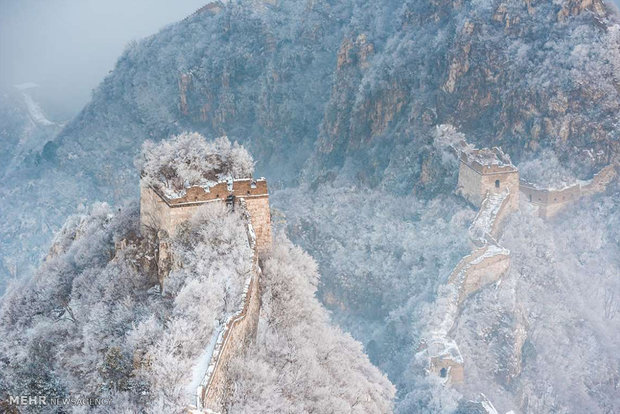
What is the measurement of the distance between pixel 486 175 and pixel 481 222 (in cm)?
327

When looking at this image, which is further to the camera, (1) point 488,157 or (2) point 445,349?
(1) point 488,157

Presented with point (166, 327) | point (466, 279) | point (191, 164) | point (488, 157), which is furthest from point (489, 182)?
point (166, 327)

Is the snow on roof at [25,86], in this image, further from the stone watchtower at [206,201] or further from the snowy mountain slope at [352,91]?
the stone watchtower at [206,201]

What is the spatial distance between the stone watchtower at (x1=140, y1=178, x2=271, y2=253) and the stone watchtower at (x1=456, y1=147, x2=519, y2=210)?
21.4m

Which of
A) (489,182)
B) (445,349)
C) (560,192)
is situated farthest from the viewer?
(560,192)

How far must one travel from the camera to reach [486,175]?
119 ft

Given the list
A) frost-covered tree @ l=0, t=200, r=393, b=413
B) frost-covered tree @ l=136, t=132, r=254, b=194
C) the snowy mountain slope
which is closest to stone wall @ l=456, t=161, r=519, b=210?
the snowy mountain slope

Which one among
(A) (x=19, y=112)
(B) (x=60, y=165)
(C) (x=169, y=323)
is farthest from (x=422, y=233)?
(A) (x=19, y=112)

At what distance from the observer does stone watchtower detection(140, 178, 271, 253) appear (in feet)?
57.7

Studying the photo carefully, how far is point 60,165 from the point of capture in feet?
218

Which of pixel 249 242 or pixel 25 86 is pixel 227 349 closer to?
pixel 249 242

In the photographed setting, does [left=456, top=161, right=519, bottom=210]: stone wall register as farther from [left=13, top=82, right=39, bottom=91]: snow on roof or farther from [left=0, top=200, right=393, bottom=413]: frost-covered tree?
[left=13, top=82, right=39, bottom=91]: snow on roof

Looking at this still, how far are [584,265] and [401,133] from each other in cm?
Result: 1840

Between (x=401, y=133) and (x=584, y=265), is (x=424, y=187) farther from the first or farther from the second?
(x=584, y=265)
